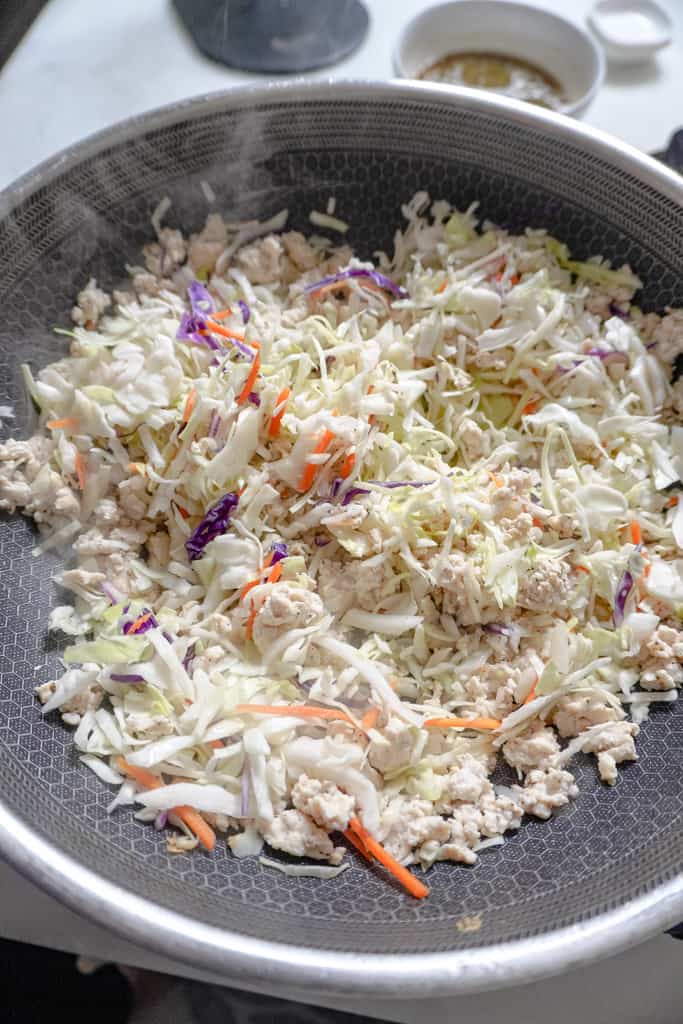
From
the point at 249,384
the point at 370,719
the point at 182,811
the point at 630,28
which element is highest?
the point at 630,28

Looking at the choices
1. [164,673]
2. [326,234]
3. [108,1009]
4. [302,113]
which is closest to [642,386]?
[326,234]

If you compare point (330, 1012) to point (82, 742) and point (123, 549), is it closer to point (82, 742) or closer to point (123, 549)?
point (82, 742)

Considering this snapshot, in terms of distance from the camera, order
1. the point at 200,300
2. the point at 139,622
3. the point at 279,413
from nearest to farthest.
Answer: the point at 139,622, the point at 279,413, the point at 200,300

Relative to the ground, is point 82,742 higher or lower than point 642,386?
lower

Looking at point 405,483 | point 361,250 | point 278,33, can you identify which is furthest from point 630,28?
point 405,483

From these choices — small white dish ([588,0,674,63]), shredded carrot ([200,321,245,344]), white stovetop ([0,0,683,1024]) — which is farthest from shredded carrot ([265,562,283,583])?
small white dish ([588,0,674,63])

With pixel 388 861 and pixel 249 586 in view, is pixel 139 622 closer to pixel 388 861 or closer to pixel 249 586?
pixel 249 586
